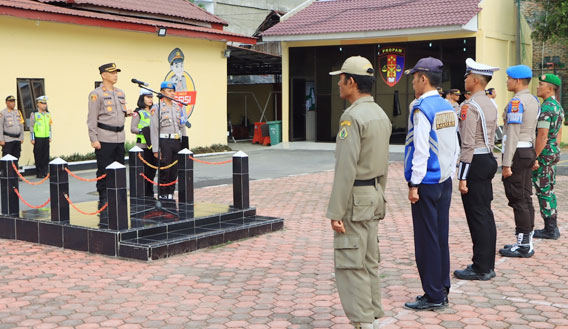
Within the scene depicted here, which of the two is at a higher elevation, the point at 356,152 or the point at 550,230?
the point at 356,152

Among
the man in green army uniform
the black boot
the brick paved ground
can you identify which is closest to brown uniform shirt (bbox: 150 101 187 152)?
the brick paved ground

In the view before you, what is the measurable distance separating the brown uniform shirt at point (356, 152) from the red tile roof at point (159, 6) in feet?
48.7

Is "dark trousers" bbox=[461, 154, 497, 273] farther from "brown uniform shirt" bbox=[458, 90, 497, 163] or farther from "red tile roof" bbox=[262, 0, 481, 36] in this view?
"red tile roof" bbox=[262, 0, 481, 36]

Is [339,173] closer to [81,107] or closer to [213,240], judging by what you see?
[213,240]

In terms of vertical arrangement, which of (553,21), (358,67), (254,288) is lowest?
(254,288)

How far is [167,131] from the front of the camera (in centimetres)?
1070

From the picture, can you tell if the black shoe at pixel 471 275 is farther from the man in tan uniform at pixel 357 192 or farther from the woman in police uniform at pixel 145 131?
the woman in police uniform at pixel 145 131

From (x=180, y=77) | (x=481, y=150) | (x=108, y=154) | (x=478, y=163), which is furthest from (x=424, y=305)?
(x=180, y=77)

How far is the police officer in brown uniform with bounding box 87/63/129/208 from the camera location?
31.6 feet

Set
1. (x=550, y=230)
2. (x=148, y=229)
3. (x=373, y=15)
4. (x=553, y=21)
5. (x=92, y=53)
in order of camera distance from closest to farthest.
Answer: (x=148, y=229) → (x=550, y=230) → (x=92, y=53) → (x=553, y=21) → (x=373, y=15)

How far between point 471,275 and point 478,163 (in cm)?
106

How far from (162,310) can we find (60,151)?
12.9m

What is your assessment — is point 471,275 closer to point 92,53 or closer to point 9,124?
point 9,124

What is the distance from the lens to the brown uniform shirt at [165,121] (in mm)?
10484
